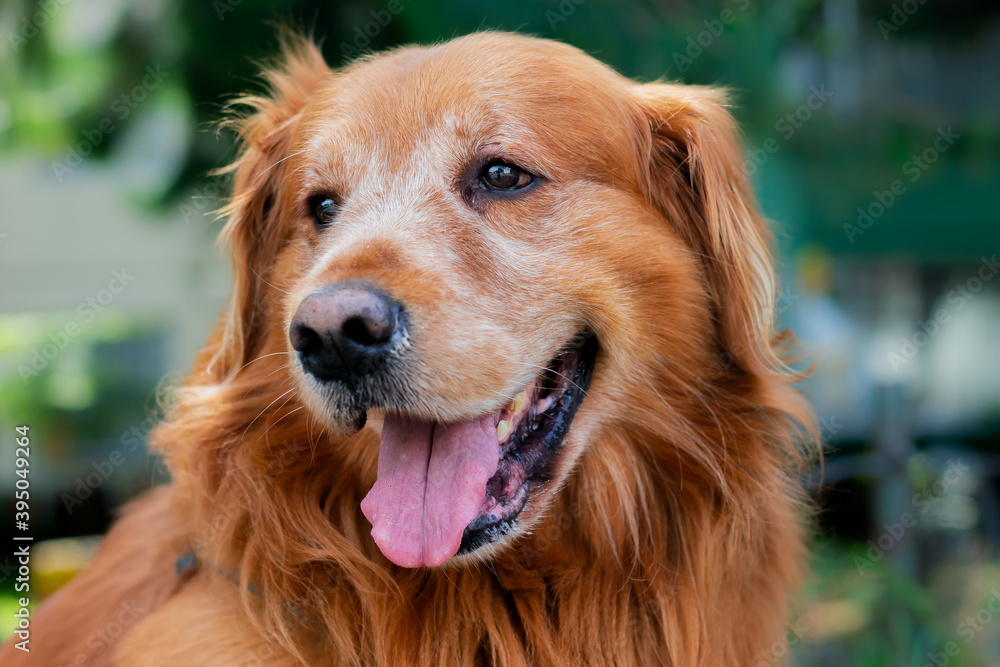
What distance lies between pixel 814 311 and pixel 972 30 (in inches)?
118

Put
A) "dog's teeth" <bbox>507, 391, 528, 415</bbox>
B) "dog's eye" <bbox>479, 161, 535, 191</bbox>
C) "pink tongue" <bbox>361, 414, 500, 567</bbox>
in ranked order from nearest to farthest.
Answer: "pink tongue" <bbox>361, 414, 500, 567</bbox>
"dog's teeth" <bbox>507, 391, 528, 415</bbox>
"dog's eye" <bbox>479, 161, 535, 191</bbox>

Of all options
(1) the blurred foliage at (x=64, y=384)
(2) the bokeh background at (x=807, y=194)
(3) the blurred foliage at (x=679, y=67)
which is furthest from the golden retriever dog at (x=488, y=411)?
(1) the blurred foliage at (x=64, y=384)

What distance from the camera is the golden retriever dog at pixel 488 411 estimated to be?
2.06 meters

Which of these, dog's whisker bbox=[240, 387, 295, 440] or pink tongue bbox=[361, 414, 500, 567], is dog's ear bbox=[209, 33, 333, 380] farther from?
pink tongue bbox=[361, 414, 500, 567]

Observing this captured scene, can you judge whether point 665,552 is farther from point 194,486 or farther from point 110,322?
point 110,322

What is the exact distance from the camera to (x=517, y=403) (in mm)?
2182

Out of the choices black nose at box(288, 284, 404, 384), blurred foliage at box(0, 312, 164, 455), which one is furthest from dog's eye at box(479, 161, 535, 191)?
blurred foliage at box(0, 312, 164, 455)

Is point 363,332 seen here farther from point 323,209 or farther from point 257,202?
point 257,202

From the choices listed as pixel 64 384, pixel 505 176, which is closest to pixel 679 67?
pixel 505 176

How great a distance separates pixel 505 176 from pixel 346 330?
2.32 feet

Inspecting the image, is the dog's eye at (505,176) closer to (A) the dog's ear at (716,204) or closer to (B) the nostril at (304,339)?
(A) the dog's ear at (716,204)

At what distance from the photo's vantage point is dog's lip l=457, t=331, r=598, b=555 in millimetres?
2043

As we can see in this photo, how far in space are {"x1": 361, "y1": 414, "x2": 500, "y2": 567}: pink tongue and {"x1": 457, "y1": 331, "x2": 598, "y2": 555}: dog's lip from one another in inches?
1.6

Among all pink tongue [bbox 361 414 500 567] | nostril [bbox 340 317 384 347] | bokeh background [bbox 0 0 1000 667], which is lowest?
bokeh background [bbox 0 0 1000 667]
